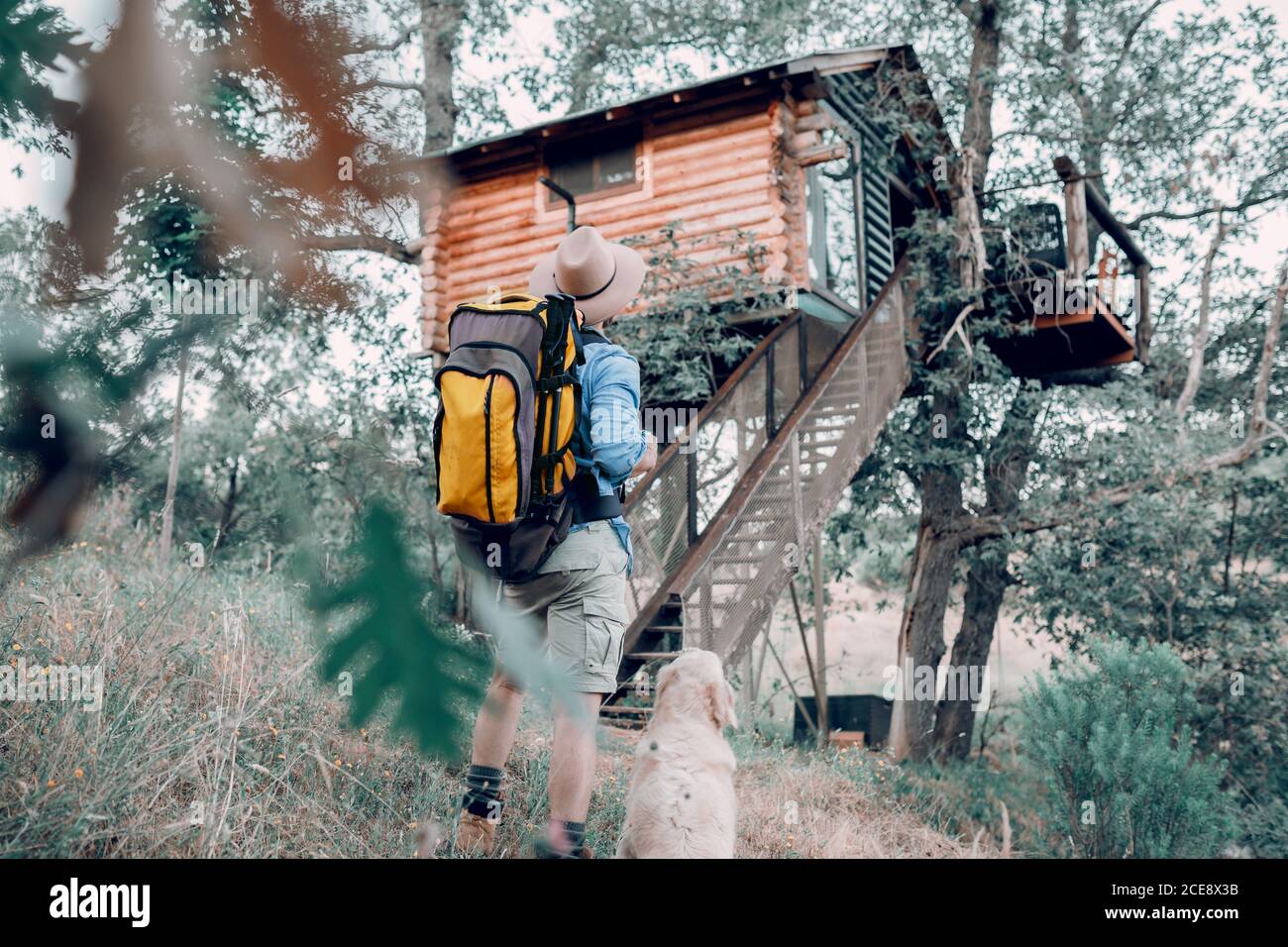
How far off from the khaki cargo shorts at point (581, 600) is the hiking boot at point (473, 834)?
564 mm

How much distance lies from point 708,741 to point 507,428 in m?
1.98

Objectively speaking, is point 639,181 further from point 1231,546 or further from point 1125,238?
point 1231,546

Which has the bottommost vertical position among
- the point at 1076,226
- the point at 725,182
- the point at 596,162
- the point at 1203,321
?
the point at 1203,321

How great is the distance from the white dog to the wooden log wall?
21.4 ft

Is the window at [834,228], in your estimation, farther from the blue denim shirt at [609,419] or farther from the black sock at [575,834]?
the black sock at [575,834]

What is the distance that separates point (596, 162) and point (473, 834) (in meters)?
9.42

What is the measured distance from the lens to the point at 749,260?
384 inches

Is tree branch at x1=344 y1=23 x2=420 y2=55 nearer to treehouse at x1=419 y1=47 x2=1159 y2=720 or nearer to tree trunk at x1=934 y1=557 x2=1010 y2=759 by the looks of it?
treehouse at x1=419 y1=47 x2=1159 y2=720

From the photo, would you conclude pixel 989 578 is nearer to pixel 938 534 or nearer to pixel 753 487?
pixel 938 534

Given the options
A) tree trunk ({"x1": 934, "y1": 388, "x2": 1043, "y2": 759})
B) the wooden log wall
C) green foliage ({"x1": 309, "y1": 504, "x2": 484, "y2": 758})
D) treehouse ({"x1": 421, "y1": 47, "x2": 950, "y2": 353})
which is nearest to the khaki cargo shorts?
green foliage ({"x1": 309, "y1": 504, "x2": 484, "y2": 758})

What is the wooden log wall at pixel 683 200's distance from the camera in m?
9.98

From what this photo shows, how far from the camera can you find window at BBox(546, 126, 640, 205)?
1113cm

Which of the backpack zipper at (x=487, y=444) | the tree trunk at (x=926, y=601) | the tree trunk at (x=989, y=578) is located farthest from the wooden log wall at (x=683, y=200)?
the backpack zipper at (x=487, y=444)

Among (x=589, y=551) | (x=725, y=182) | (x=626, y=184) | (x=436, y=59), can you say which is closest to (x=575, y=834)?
(x=589, y=551)
